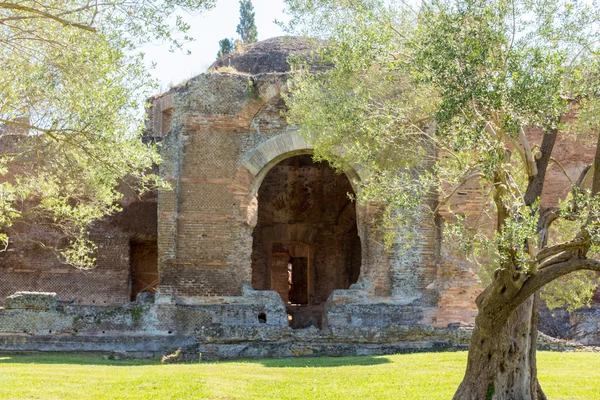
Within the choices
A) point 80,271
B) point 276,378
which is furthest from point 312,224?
point 276,378

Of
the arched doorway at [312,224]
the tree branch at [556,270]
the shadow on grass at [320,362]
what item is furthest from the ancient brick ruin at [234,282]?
the tree branch at [556,270]

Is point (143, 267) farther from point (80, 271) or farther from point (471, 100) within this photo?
point (471, 100)

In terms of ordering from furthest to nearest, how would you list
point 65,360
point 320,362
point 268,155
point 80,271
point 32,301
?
point 80,271 < point 268,155 < point 32,301 < point 65,360 < point 320,362

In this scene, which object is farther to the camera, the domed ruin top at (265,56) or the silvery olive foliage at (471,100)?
the domed ruin top at (265,56)

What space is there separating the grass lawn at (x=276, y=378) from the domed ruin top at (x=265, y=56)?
25.7 ft

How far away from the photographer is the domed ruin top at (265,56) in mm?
18750

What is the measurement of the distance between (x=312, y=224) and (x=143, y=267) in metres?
4.63

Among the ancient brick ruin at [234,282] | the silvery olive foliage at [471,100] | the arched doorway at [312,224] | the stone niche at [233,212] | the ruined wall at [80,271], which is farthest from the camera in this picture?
the arched doorway at [312,224]

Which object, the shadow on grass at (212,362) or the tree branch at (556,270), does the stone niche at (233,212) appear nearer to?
the shadow on grass at (212,362)

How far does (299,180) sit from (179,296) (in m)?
7.05

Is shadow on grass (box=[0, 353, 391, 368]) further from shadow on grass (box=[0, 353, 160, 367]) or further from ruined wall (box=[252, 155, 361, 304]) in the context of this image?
ruined wall (box=[252, 155, 361, 304])

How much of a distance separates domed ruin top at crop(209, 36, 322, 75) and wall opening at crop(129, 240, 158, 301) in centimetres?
503

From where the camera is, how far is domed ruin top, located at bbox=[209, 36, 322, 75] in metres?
18.8

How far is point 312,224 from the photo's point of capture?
22391 millimetres
